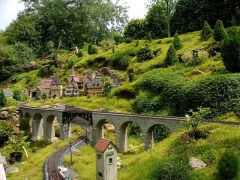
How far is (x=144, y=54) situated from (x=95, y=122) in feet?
84.5

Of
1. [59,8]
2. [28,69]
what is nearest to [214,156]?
[28,69]

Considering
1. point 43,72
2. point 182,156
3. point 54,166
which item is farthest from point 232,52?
point 43,72

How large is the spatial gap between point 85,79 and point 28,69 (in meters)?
33.4

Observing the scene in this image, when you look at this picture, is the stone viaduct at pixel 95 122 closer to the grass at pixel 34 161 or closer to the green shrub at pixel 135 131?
the grass at pixel 34 161

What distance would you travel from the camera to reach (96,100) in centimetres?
5750

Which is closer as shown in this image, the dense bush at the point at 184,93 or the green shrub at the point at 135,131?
the dense bush at the point at 184,93

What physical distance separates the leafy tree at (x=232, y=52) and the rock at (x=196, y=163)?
2040 cm

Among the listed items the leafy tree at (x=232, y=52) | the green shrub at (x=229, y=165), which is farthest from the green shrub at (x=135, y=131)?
the green shrub at (x=229, y=165)

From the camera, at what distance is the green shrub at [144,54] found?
2434 inches

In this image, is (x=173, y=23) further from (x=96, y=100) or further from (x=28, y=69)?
(x=28, y=69)

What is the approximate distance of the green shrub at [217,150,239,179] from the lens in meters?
21.5

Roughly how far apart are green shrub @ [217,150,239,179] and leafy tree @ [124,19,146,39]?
64.2 metres

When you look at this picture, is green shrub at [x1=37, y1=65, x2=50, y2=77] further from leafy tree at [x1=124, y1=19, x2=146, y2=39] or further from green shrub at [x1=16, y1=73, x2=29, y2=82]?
leafy tree at [x1=124, y1=19, x2=146, y2=39]

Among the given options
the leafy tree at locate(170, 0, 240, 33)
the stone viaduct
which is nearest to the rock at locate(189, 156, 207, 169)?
the stone viaduct
